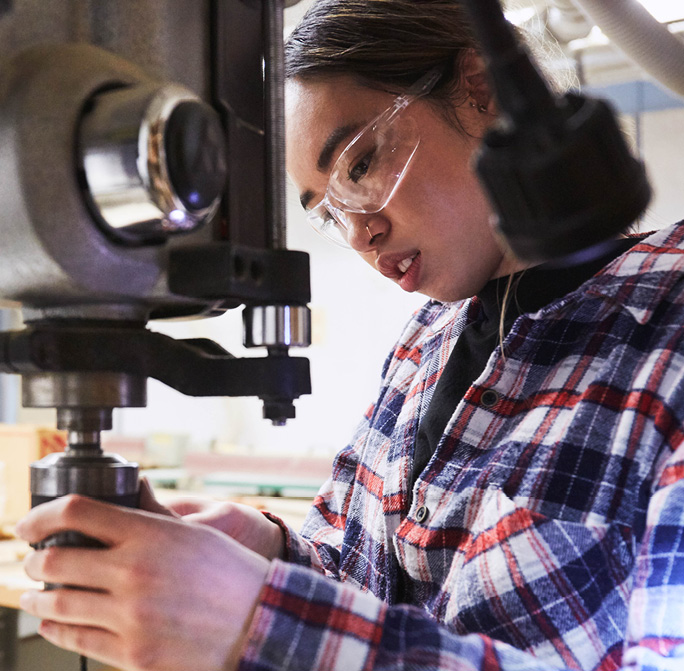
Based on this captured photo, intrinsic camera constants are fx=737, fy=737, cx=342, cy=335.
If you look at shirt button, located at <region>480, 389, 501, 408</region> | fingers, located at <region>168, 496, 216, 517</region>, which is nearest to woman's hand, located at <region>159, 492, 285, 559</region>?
fingers, located at <region>168, 496, 216, 517</region>

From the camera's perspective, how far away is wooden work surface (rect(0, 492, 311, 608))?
1.80m

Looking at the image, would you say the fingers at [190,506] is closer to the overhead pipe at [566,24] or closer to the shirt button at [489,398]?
the shirt button at [489,398]

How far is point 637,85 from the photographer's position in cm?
304

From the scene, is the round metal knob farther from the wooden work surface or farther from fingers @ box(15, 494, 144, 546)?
the wooden work surface

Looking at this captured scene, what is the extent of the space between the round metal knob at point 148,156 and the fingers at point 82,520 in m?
0.18

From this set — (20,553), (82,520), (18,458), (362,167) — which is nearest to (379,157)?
(362,167)

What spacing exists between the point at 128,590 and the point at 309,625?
153 mm

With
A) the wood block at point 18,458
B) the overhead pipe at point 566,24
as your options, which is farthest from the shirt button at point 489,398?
the wood block at point 18,458

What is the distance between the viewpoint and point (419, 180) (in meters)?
0.99

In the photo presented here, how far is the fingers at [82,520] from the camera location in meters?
0.47

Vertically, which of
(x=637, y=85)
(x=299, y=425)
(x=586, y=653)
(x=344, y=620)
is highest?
(x=637, y=85)


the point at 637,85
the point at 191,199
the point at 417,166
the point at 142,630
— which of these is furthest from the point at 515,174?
the point at 637,85

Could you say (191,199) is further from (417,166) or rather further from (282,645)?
(417,166)

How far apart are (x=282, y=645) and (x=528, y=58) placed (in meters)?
0.42
